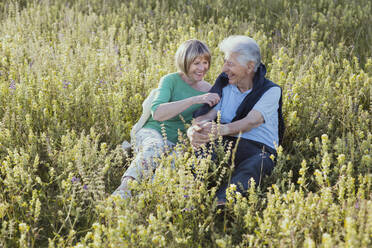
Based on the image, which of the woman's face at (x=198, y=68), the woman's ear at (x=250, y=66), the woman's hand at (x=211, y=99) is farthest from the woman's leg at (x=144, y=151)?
the woman's ear at (x=250, y=66)

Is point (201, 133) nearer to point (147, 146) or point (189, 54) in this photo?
point (147, 146)

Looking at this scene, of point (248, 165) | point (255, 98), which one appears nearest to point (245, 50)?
point (255, 98)

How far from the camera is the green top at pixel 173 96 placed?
3.81m

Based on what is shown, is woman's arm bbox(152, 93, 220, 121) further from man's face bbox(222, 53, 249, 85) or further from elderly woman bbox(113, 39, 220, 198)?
man's face bbox(222, 53, 249, 85)

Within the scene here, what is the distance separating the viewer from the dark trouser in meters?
2.98

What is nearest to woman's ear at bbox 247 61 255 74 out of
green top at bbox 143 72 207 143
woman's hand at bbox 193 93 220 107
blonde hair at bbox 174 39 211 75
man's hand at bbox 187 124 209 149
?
woman's hand at bbox 193 93 220 107

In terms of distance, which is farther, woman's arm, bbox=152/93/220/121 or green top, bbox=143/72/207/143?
green top, bbox=143/72/207/143

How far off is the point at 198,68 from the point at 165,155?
37.1 inches

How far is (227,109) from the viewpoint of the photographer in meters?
→ 3.71

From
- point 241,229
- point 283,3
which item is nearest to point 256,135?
point 241,229

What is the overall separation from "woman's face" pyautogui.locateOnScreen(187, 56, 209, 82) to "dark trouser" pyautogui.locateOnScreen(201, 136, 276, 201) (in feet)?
2.36

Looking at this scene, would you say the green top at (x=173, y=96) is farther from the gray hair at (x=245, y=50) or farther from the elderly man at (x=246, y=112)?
the gray hair at (x=245, y=50)

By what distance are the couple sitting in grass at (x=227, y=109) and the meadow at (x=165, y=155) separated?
0.16 m

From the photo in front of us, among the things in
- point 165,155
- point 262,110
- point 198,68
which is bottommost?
point 165,155
